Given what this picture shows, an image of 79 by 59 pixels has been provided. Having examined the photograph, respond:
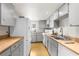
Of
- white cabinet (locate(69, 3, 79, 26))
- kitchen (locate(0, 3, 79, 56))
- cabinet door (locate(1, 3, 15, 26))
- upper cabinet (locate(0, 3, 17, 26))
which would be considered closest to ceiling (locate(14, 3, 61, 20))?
kitchen (locate(0, 3, 79, 56))

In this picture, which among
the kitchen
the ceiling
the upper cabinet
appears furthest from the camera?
the ceiling

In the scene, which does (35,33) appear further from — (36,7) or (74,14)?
(74,14)

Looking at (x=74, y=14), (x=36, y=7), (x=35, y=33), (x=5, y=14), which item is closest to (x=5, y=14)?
(x=5, y=14)

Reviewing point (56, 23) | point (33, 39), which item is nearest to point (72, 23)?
point (56, 23)

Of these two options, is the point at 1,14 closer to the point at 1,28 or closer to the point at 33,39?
the point at 1,28

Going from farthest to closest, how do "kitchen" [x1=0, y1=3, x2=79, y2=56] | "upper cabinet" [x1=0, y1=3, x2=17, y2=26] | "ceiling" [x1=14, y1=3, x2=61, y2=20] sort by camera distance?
"ceiling" [x1=14, y1=3, x2=61, y2=20] < "upper cabinet" [x1=0, y1=3, x2=17, y2=26] < "kitchen" [x1=0, y1=3, x2=79, y2=56]

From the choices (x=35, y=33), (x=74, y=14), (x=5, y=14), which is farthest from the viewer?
(x=35, y=33)

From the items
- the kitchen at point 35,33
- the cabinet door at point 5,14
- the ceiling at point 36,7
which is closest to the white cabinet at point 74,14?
the kitchen at point 35,33

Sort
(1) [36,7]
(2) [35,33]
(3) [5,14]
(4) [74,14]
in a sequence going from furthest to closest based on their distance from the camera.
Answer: (2) [35,33], (1) [36,7], (3) [5,14], (4) [74,14]

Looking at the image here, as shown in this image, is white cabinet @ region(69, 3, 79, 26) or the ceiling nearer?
white cabinet @ region(69, 3, 79, 26)

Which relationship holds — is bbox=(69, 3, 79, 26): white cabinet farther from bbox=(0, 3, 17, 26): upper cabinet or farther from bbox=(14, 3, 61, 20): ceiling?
bbox=(14, 3, 61, 20): ceiling

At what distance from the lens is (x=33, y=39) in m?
10.5

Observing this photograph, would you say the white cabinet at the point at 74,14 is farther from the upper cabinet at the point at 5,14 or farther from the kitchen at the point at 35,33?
the upper cabinet at the point at 5,14

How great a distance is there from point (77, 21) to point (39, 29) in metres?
8.87
